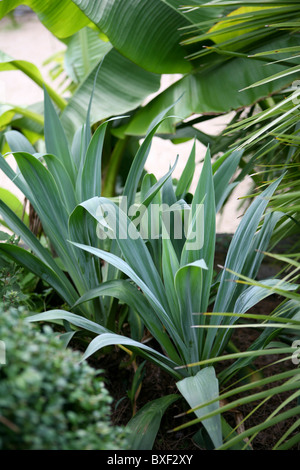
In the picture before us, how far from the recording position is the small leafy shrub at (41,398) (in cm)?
44

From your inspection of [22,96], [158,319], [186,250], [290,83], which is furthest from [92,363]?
[22,96]

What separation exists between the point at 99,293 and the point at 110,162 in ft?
2.89

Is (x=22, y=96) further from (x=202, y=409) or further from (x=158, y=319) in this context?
(x=202, y=409)

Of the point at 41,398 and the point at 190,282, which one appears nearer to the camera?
the point at 41,398

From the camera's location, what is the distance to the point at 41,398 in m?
0.46

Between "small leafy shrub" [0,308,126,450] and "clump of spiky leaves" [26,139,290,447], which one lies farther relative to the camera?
"clump of spiky leaves" [26,139,290,447]

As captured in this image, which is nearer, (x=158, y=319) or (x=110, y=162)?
(x=158, y=319)

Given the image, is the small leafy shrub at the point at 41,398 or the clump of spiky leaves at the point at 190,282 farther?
the clump of spiky leaves at the point at 190,282

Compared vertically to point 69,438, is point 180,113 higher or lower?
higher

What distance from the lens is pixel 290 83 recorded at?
1253 mm

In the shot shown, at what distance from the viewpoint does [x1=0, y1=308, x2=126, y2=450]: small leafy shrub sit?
44 cm
